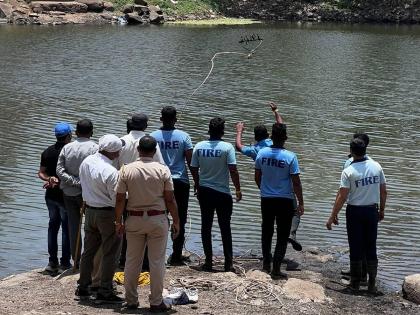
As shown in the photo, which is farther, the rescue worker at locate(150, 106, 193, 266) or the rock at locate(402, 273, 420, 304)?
the rescue worker at locate(150, 106, 193, 266)

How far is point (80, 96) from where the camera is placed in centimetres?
2427

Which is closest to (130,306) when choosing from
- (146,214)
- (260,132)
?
(146,214)

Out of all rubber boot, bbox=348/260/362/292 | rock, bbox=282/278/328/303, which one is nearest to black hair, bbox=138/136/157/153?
rock, bbox=282/278/328/303

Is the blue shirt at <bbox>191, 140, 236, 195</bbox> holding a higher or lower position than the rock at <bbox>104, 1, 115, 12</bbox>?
lower

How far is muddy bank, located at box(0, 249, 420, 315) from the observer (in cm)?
764

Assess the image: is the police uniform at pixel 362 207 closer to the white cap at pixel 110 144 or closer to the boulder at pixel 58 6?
the white cap at pixel 110 144

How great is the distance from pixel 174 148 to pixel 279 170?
128 cm

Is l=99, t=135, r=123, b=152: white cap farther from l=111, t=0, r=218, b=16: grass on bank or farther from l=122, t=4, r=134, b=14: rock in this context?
l=111, t=0, r=218, b=16: grass on bank

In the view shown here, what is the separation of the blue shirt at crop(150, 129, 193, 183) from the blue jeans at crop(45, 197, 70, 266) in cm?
135

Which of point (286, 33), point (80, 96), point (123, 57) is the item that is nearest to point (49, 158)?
point (80, 96)

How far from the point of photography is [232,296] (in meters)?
8.07

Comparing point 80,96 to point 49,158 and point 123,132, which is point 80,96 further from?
point 49,158

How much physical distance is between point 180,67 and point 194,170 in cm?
2236

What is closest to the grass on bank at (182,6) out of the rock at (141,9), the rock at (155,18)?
the rock at (141,9)
